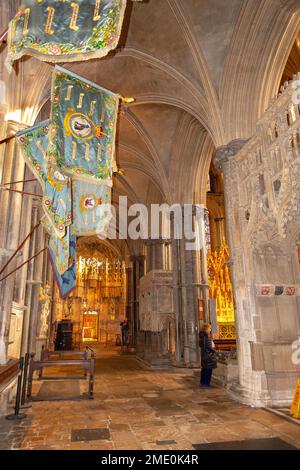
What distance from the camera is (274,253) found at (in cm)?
693

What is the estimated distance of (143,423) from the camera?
4.78 meters

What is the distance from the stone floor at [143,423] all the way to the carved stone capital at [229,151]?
17.4ft

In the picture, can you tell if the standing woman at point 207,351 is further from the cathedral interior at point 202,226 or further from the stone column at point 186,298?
the stone column at point 186,298

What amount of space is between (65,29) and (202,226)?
958cm

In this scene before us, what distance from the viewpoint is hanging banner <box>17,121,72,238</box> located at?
5797 mm

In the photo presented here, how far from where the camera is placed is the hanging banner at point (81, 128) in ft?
18.4

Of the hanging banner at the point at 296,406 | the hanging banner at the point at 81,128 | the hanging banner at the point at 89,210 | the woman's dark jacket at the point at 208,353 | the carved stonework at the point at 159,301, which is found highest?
the hanging banner at the point at 81,128

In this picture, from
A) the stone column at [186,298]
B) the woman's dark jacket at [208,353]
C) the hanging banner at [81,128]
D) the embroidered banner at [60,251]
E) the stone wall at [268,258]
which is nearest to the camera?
the hanging banner at [81,128]

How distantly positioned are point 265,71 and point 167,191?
21.6 feet

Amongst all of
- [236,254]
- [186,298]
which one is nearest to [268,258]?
[236,254]

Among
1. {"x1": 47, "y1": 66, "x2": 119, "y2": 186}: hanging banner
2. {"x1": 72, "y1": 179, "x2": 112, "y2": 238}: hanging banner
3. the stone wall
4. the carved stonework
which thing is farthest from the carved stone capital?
the carved stonework

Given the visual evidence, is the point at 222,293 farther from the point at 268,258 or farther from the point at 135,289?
the point at 268,258

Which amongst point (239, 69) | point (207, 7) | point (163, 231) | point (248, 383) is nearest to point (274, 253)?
point (248, 383)

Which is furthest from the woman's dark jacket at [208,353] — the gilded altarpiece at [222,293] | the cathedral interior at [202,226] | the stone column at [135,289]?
the stone column at [135,289]
